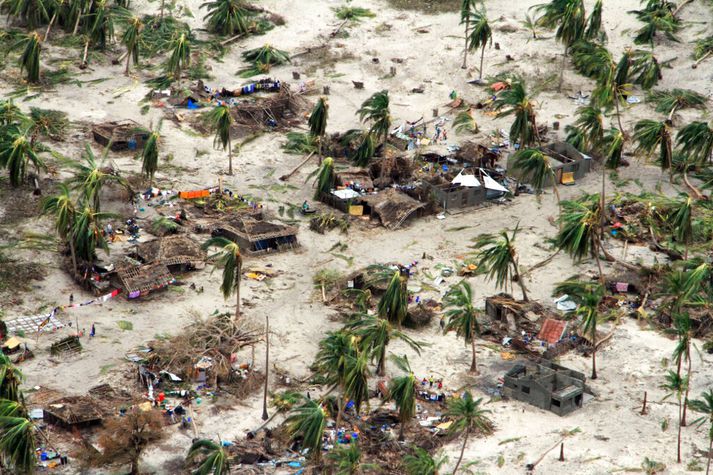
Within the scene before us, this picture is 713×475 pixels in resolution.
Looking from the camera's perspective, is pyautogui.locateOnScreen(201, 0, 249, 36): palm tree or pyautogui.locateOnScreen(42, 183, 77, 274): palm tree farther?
pyautogui.locateOnScreen(201, 0, 249, 36): palm tree

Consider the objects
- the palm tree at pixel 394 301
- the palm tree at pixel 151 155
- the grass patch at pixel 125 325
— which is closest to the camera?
the palm tree at pixel 394 301

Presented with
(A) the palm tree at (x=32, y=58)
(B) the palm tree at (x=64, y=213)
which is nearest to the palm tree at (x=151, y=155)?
(B) the palm tree at (x=64, y=213)

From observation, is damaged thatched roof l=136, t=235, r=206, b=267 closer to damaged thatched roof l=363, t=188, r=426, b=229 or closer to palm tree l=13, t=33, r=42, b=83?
damaged thatched roof l=363, t=188, r=426, b=229

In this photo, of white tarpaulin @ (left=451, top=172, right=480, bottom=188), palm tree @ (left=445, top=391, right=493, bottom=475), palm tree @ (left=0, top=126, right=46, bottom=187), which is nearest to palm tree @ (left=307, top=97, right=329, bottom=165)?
white tarpaulin @ (left=451, top=172, right=480, bottom=188)

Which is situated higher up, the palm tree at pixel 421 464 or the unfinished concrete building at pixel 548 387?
the palm tree at pixel 421 464

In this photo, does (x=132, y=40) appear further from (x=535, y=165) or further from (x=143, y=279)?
(x=535, y=165)

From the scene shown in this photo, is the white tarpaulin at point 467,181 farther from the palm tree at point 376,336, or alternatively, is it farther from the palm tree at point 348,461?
the palm tree at point 348,461
